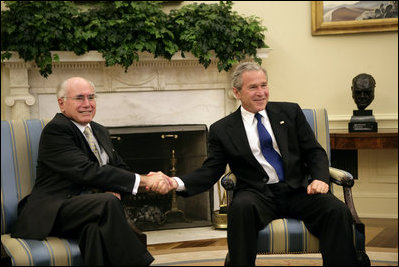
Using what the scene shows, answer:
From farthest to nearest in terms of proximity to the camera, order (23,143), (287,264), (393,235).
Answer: (393,235) < (287,264) < (23,143)

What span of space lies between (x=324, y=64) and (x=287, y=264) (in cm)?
220

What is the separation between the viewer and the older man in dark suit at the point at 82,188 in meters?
2.59

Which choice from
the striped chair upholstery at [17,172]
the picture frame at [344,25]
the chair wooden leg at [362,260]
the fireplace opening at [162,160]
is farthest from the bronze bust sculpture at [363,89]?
the striped chair upholstery at [17,172]

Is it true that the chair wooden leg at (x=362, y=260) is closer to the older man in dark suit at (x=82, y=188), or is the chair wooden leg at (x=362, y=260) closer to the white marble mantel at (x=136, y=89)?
the older man in dark suit at (x=82, y=188)

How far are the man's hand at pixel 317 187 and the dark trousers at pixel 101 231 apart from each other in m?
0.94

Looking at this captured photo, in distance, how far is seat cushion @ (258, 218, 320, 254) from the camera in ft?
9.23

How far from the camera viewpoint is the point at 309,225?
285 centimetres


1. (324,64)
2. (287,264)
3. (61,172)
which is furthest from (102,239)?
(324,64)

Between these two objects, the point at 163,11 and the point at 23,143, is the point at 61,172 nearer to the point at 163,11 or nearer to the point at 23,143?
the point at 23,143

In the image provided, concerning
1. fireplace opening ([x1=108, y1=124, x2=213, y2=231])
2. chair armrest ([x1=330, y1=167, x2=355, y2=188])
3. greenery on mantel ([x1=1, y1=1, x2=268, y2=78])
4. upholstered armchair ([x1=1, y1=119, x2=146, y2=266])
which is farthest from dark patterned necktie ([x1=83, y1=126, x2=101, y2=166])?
fireplace opening ([x1=108, y1=124, x2=213, y2=231])

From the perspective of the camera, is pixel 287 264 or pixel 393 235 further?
pixel 393 235

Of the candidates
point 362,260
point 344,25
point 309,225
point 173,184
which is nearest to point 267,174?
point 309,225

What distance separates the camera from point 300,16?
5.34 m

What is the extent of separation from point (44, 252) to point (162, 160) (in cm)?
281
